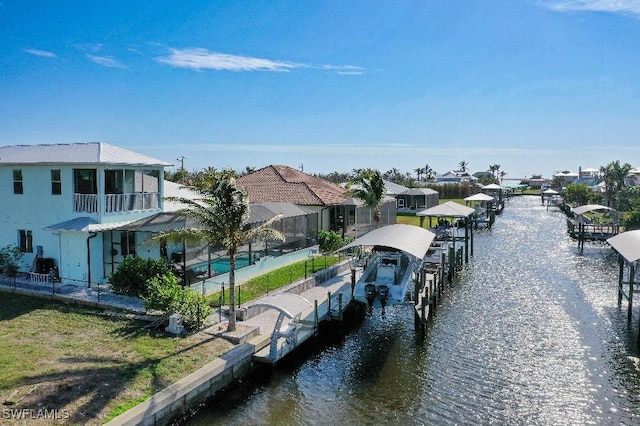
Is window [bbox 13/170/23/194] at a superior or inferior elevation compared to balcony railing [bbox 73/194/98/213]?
A: superior

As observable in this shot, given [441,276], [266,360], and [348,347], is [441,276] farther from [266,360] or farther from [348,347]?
[266,360]

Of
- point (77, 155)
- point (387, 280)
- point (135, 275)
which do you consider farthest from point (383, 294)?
point (77, 155)

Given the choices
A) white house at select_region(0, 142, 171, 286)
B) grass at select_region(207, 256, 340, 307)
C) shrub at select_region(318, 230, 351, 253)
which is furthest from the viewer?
shrub at select_region(318, 230, 351, 253)

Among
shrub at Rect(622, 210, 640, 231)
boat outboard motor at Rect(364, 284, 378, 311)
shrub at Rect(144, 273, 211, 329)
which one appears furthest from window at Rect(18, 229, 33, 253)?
shrub at Rect(622, 210, 640, 231)

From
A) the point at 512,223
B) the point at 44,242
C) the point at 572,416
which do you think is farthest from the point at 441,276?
the point at 512,223

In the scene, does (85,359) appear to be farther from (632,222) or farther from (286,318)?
(632,222)

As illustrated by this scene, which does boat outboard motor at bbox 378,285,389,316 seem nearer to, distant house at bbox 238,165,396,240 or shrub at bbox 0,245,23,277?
shrub at bbox 0,245,23,277

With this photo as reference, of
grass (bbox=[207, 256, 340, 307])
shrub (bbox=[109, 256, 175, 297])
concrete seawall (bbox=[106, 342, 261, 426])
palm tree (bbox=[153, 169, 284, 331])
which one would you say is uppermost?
palm tree (bbox=[153, 169, 284, 331])
